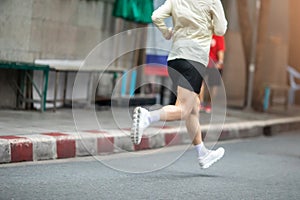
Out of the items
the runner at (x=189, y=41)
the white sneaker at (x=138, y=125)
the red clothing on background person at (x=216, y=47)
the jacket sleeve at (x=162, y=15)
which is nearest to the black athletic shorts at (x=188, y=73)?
the runner at (x=189, y=41)

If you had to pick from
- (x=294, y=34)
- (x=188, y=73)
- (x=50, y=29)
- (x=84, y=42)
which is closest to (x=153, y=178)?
(x=188, y=73)

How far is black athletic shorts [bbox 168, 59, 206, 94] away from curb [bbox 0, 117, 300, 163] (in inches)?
69.3

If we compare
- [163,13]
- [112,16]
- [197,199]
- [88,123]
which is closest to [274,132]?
[112,16]

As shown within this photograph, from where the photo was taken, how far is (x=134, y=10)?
13500 millimetres

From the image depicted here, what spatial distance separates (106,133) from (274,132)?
5.48 meters

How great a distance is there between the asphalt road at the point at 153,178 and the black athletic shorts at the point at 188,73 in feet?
2.89

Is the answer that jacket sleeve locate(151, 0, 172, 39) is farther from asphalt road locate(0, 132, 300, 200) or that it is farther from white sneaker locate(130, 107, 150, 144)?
asphalt road locate(0, 132, 300, 200)

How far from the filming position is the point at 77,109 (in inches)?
502

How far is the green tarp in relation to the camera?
1354cm

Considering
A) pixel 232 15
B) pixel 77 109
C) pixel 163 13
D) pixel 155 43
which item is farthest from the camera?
pixel 232 15

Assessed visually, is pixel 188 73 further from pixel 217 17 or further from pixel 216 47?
pixel 216 47

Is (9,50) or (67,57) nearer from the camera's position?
(9,50)

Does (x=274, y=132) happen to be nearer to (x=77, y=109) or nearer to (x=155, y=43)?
(x=155, y=43)

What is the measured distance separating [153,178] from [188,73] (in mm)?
1029
